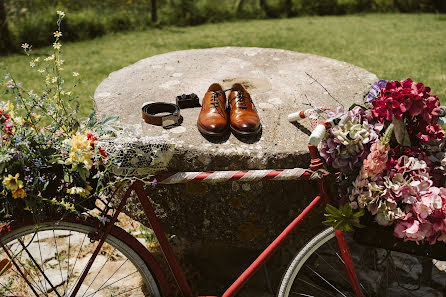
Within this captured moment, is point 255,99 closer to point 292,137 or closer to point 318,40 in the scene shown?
point 292,137

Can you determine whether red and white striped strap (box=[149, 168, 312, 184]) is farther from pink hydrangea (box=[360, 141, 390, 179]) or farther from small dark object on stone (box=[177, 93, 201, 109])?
small dark object on stone (box=[177, 93, 201, 109])

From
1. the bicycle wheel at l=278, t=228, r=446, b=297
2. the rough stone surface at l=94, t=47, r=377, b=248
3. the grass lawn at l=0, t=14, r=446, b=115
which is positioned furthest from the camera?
the grass lawn at l=0, t=14, r=446, b=115

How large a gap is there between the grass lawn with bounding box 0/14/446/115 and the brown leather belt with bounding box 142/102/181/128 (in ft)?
9.61

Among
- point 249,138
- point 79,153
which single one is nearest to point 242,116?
point 249,138

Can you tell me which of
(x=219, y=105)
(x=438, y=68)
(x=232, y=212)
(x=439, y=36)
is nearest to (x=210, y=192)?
(x=232, y=212)

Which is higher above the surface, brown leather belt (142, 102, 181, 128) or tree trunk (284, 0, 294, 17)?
brown leather belt (142, 102, 181, 128)

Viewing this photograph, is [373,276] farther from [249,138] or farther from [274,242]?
[249,138]

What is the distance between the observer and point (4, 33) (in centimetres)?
745

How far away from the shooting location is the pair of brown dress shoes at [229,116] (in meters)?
2.38

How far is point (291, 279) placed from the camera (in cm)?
220

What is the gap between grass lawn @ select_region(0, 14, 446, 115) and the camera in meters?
6.72

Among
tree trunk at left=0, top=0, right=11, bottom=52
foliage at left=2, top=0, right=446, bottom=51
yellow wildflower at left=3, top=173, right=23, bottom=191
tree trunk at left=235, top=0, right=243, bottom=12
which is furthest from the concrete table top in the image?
tree trunk at left=235, top=0, right=243, bottom=12

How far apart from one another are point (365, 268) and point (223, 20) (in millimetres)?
8331

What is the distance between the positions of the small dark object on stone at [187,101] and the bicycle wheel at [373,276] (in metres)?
1.15
